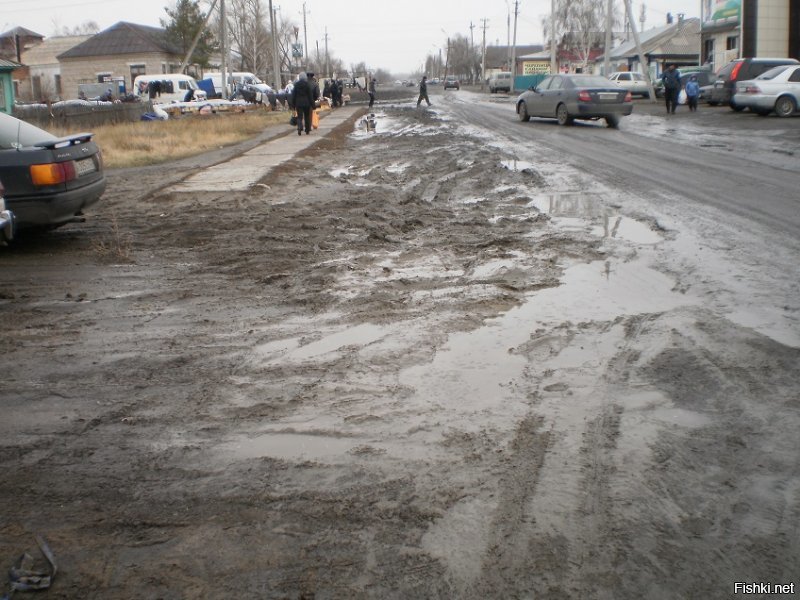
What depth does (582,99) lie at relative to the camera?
892 inches

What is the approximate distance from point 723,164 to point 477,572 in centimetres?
1214

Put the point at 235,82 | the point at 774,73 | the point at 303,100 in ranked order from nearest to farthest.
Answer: the point at 303,100 → the point at 774,73 → the point at 235,82

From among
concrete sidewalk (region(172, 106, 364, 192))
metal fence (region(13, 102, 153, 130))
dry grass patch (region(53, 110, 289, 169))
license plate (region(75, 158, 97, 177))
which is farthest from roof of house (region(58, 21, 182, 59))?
license plate (region(75, 158, 97, 177))

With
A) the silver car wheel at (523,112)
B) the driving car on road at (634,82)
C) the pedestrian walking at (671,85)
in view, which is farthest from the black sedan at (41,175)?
the driving car on road at (634,82)

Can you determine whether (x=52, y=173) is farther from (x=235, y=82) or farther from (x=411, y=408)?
(x=235, y=82)

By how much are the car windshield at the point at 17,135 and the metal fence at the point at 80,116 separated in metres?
19.5

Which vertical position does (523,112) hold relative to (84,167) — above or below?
above

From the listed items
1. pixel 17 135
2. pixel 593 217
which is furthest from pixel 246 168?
pixel 593 217

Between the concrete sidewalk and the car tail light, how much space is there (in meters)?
4.05

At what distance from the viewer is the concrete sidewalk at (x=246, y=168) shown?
12.7 m

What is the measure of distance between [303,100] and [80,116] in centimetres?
1101

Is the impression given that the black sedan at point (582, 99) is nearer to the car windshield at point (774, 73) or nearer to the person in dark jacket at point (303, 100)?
the car windshield at point (774, 73)

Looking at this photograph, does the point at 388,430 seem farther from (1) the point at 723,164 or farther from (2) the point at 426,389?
(1) the point at 723,164

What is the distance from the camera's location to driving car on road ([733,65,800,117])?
2447 cm
